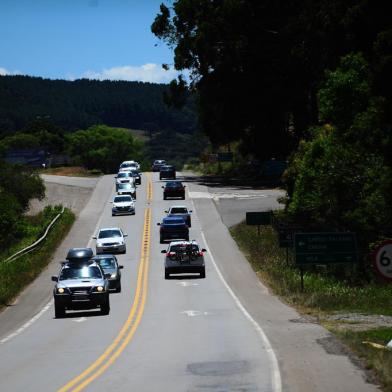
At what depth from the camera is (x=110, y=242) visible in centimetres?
5775

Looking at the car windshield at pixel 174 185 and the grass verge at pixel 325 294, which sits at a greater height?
the car windshield at pixel 174 185

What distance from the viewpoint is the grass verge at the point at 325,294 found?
18.7 m

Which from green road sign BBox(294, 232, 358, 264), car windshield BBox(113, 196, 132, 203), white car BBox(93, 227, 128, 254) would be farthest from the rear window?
green road sign BBox(294, 232, 358, 264)

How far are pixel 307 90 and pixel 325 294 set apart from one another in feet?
171

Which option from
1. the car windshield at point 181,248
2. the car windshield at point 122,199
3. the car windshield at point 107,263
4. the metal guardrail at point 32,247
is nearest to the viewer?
the car windshield at point 107,263

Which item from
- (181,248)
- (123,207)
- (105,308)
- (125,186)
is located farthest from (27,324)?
(125,186)

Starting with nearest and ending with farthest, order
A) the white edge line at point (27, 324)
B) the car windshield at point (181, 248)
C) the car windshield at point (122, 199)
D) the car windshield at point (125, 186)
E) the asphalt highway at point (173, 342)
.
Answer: the asphalt highway at point (173, 342) → the white edge line at point (27, 324) → the car windshield at point (181, 248) → the car windshield at point (122, 199) → the car windshield at point (125, 186)

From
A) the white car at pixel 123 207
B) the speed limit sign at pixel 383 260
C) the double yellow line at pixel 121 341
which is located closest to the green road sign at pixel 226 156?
the white car at pixel 123 207

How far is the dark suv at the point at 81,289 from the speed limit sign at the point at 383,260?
16224mm

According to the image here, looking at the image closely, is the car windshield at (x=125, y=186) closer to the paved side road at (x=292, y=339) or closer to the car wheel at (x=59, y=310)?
the paved side road at (x=292, y=339)

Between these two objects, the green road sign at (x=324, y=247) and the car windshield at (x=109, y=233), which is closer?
the green road sign at (x=324, y=247)

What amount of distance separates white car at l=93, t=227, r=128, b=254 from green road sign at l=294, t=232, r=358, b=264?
73.1 ft

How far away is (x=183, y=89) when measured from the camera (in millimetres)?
97125

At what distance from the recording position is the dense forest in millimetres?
47531
